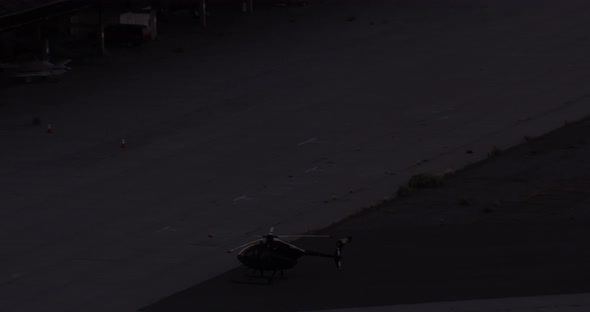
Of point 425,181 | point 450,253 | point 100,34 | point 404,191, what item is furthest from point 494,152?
point 100,34

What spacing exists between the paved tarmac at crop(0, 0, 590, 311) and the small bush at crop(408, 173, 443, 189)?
0.89 meters

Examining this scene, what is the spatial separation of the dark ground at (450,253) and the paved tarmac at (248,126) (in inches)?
72.9

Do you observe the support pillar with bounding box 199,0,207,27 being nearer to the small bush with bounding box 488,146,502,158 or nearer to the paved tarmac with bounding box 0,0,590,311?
the paved tarmac with bounding box 0,0,590,311

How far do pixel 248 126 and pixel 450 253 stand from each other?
1933 centimetres

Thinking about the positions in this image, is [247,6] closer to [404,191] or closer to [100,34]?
[100,34]

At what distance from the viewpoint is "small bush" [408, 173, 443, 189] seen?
31719 millimetres

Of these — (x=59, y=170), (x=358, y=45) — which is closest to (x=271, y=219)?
(x=59, y=170)

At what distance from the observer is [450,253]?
2441cm

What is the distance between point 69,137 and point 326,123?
925cm

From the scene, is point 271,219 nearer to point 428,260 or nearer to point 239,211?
point 239,211

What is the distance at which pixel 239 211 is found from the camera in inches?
1223

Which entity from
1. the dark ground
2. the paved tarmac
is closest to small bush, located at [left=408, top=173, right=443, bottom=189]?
the dark ground

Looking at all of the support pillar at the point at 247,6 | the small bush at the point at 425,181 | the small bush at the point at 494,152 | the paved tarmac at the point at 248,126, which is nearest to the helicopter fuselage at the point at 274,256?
the paved tarmac at the point at 248,126

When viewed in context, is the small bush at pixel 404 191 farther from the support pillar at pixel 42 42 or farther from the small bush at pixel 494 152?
the support pillar at pixel 42 42
